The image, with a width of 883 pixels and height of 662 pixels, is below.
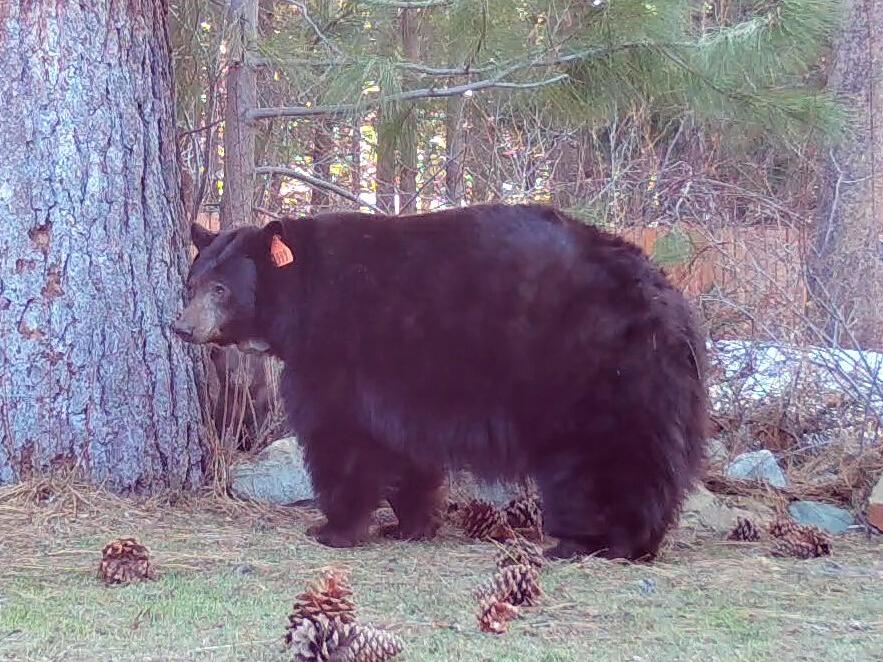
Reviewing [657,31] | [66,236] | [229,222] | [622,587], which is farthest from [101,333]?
[657,31]

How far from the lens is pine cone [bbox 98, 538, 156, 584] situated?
374 cm

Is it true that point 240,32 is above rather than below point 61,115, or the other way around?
above

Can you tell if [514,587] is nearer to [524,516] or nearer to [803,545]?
[803,545]

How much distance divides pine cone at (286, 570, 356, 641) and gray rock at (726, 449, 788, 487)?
3.52 m

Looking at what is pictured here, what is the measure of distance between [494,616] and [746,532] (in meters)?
2.11

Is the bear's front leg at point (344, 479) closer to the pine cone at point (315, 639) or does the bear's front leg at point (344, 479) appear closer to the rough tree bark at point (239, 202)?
the rough tree bark at point (239, 202)

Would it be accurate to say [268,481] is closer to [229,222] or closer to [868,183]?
[229,222]

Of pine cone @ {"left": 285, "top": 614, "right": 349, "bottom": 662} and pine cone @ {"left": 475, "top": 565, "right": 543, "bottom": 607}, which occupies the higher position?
pine cone @ {"left": 285, "top": 614, "right": 349, "bottom": 662}

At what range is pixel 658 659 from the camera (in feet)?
9.36

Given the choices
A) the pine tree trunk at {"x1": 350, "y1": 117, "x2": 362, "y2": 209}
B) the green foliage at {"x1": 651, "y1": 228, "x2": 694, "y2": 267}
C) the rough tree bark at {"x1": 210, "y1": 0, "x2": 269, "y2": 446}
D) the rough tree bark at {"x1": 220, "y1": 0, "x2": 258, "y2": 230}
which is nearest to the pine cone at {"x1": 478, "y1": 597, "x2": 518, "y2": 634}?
the rough tree bark at {"x1": 210, "y1": 0, "x2": 269, "y2": 446}

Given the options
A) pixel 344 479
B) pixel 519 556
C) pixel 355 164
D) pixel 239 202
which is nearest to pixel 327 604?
pixel 519 556

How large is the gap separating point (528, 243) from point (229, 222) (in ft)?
8.40

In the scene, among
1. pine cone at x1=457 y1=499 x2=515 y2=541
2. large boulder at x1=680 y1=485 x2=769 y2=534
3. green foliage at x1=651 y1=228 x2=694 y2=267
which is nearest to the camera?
pine cone at x1=457 y1=499 x2=515 y2=541

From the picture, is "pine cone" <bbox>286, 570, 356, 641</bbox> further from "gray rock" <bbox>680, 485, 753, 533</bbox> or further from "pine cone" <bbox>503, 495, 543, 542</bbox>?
"gray rock" <bbox>680, 485, 753, 533</bbox>
